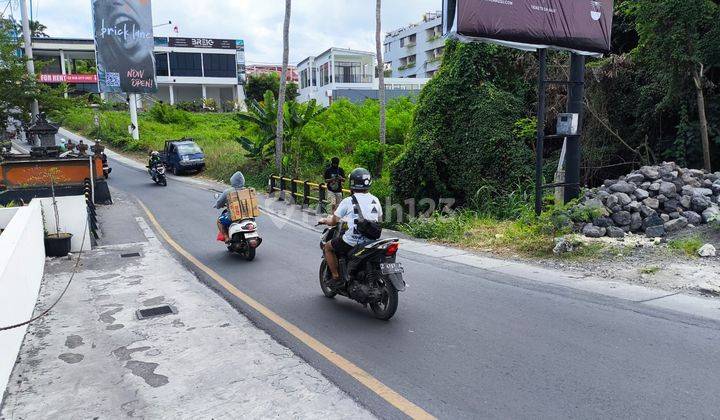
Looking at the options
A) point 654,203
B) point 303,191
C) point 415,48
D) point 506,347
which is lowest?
point 506,347

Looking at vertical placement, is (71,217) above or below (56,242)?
above

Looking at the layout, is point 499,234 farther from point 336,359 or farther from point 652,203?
point 336,359

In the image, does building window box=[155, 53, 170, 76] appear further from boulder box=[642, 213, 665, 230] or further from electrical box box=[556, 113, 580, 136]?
boulder box=[642, 213, 665, 230]

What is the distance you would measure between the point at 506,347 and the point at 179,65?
81.0 meters

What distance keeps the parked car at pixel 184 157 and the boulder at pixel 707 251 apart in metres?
27.6

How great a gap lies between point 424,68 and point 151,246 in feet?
207

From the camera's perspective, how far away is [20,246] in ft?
22.9

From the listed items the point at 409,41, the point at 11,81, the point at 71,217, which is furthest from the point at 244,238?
the point at 409,41

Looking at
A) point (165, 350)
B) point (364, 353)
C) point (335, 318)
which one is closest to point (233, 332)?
point (165, 350)

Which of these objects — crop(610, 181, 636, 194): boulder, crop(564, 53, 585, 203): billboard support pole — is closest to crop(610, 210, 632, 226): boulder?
crop(610, 181, 636, 194): boulder

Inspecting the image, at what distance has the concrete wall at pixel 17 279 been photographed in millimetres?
5199

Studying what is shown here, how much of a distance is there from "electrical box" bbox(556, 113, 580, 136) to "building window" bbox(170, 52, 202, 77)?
75.5 metres

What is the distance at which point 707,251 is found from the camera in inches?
347

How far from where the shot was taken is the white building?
57.1 m
